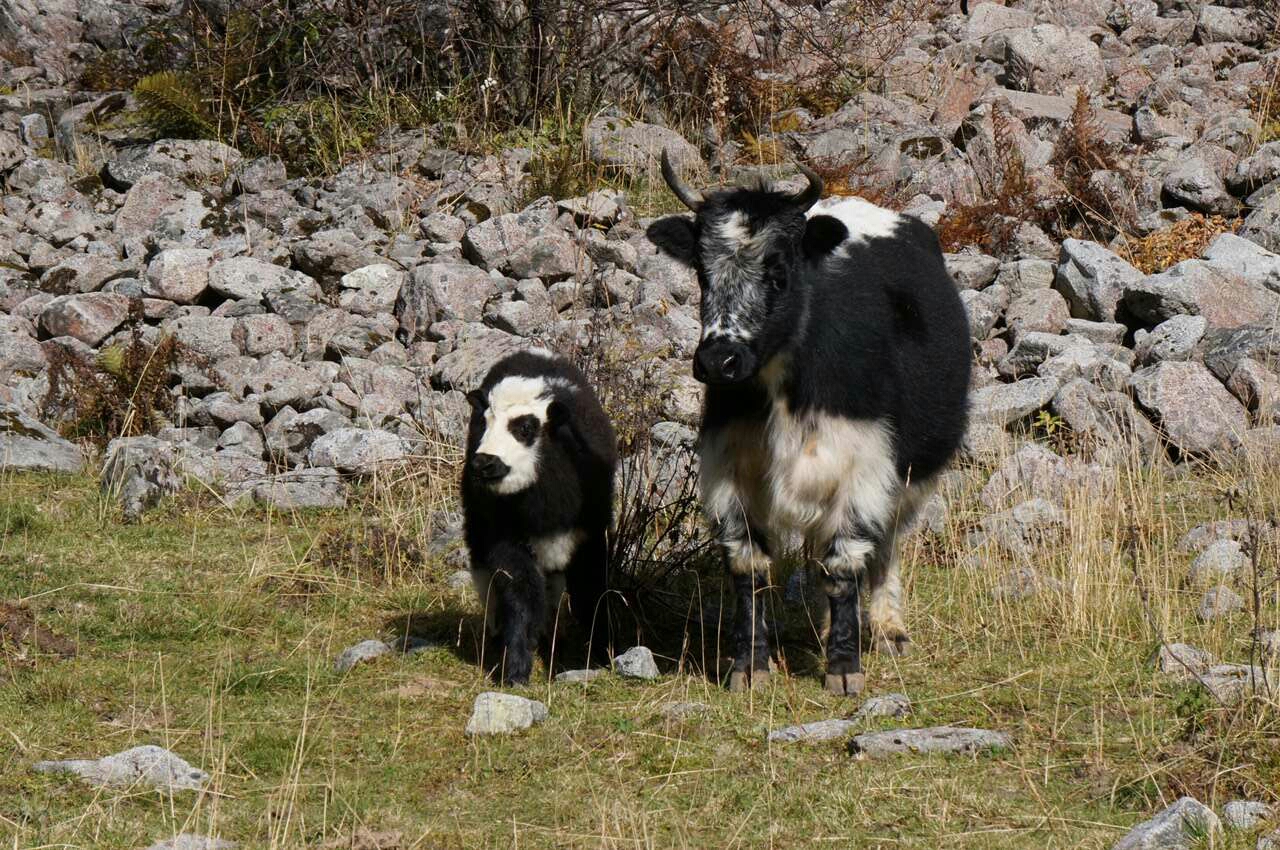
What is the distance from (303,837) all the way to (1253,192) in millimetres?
12136

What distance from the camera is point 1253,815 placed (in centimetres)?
534

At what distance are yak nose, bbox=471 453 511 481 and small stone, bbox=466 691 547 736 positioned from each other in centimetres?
111

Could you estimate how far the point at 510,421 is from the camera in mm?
7598

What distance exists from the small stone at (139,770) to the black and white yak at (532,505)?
1823 millimetres

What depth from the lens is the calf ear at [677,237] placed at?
22.9 feet

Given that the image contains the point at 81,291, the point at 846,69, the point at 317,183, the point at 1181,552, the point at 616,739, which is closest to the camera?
the point at 616,739

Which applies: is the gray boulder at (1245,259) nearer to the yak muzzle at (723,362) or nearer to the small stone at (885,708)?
the small stone at (885,708)

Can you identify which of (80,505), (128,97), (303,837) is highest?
(128,97)

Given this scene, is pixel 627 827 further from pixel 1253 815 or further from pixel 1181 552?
pixel 1181 552

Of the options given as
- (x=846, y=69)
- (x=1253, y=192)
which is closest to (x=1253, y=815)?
(x=1253, y=192)

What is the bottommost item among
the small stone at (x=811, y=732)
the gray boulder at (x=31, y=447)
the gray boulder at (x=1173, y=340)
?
the gray boulder at (x=31, y=447)

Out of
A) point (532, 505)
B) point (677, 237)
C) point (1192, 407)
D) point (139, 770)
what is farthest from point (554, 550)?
point (1192, 407)

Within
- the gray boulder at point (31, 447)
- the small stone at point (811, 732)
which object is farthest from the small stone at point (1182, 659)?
the gray boulder at point (31, 447)

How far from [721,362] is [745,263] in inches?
20.2
